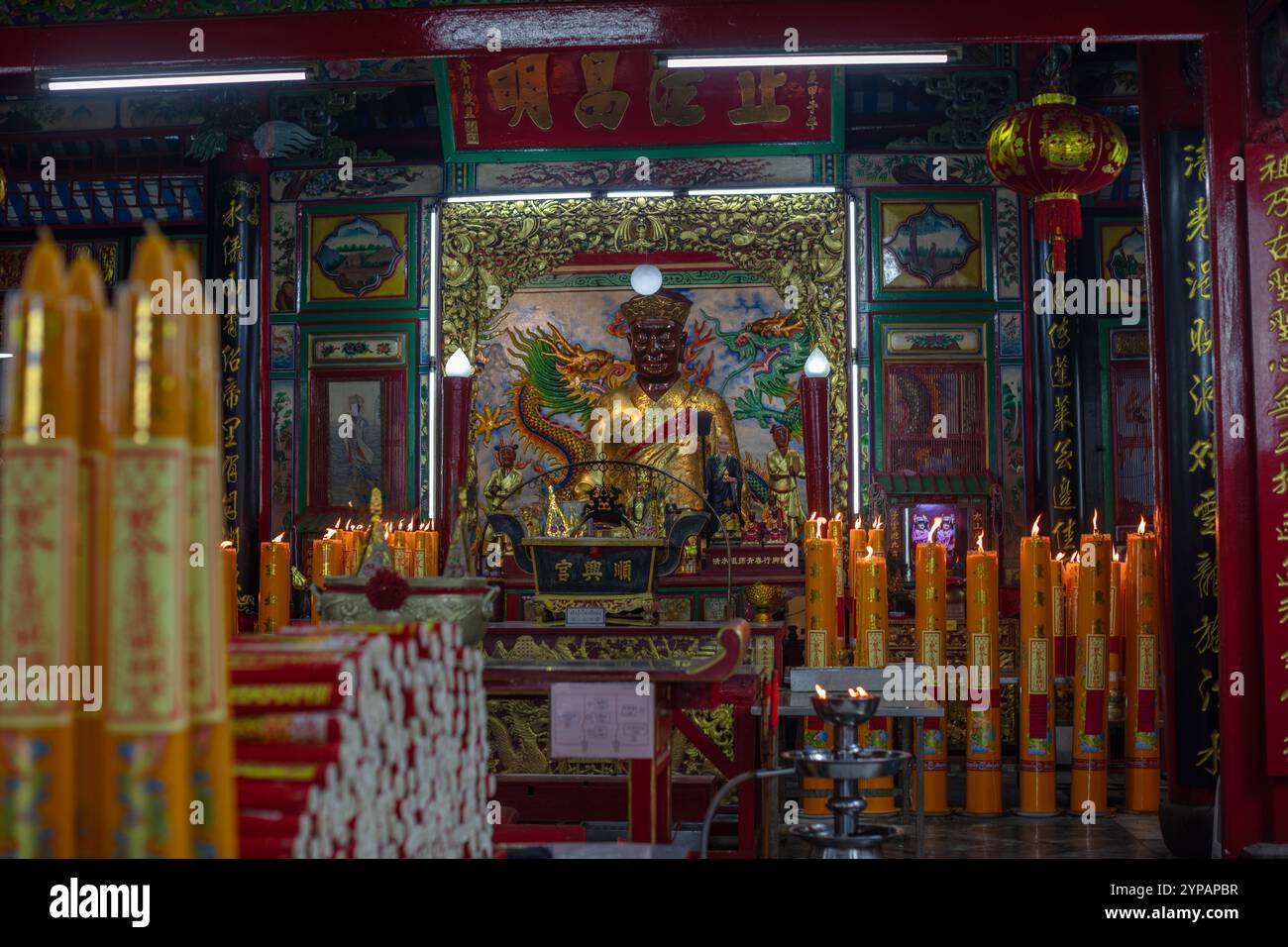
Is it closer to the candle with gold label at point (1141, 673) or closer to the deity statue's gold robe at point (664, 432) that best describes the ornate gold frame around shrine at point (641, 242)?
the deity statue's gold robe at point (664, 432)

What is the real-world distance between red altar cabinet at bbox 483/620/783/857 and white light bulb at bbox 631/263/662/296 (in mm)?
3750

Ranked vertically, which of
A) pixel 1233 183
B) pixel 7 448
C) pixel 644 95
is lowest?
pixel 7 448

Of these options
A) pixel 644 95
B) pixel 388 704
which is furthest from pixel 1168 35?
pixel 644 95

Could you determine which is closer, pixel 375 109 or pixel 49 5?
pixel 49 5

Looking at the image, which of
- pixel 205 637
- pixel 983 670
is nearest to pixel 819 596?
pixel 983 670

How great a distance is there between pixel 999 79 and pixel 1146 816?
180 inches

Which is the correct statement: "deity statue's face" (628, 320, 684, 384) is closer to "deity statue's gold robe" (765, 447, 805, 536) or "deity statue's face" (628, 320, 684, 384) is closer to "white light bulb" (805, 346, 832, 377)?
"deity statue's gold robe" (765, 447, 805, 536)

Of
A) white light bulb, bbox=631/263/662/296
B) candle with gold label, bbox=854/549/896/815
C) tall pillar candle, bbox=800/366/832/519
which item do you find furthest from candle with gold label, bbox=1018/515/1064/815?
white light bulb, bbox=631/263/662/296

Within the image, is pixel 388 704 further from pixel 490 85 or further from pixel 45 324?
pixel 490 85

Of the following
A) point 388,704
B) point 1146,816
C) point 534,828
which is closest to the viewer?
point 388,704

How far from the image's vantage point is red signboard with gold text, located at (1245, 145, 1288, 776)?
391 centimetres

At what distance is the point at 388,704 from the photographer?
168 cm

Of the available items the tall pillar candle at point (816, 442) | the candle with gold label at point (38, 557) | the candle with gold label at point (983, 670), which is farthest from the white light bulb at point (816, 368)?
the candle with gold label at point (38, 557)

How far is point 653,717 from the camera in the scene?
3.26m
